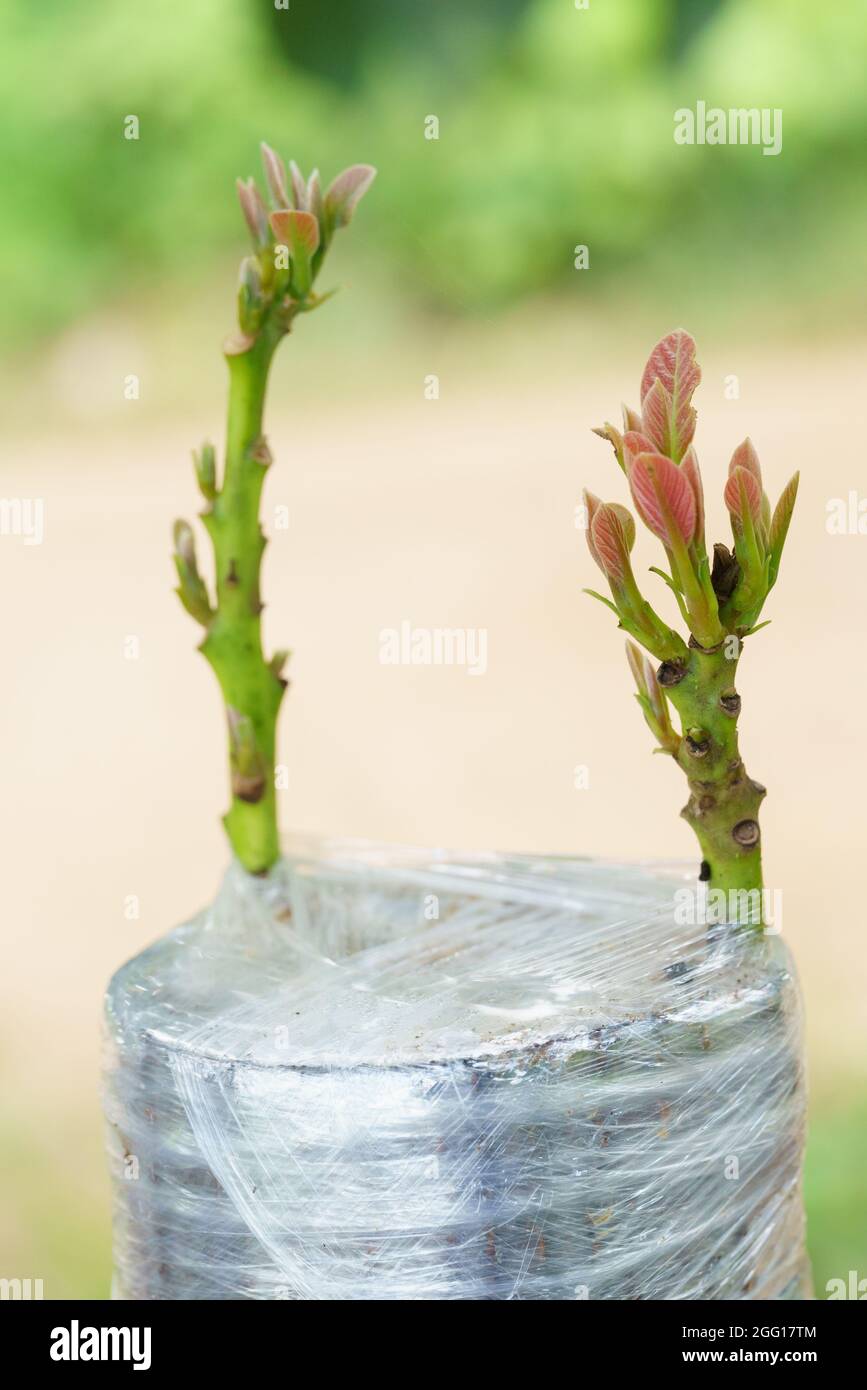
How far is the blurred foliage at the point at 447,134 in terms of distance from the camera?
9.07 feet

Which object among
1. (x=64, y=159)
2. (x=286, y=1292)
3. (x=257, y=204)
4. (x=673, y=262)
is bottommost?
(x=286, y=1292)

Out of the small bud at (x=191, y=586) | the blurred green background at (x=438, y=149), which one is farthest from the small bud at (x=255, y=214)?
the blurred green background at (x=438, y=149)

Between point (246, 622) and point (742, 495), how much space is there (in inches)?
9.8

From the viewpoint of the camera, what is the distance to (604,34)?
2.74 metres

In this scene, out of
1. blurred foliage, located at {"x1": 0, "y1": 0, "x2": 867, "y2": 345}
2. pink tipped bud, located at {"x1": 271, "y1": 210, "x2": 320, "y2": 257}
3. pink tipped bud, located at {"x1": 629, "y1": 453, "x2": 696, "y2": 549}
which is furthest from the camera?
blurred foliage, located at {"x1": 0, "y1": 0, "x2": 867, "y2": 345}

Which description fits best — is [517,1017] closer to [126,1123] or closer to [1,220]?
[126,1123]

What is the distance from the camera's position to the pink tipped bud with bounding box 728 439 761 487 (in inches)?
20.9

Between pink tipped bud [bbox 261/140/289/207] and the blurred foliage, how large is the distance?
228 centimetres

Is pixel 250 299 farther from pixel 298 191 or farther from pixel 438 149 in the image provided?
pixel 438 149

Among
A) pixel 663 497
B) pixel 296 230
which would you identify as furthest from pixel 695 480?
pixel 296 230

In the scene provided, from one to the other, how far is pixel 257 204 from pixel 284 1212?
0.41 meters

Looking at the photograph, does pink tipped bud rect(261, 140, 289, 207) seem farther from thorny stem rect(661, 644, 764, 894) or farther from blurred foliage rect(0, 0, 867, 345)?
blurred foliage rect(0, 0, 867, 345)

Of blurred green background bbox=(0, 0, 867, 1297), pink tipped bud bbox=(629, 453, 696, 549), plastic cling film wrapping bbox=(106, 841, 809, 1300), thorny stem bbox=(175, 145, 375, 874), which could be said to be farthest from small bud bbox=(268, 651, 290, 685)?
blurred green background bbox=(0, 0, 867, 1297)

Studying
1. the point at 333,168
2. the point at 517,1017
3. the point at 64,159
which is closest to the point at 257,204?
the point at 517,1017
